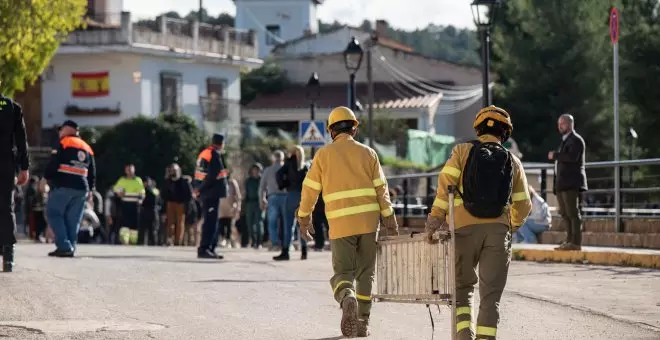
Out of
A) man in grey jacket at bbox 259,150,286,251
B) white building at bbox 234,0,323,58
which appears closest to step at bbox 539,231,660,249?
man in grey jacket at bbox 259,150,286,251

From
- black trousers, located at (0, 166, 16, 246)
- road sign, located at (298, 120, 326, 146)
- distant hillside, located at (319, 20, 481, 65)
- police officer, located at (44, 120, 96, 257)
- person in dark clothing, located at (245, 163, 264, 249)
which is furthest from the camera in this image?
distant hillside, located at (319, 20, 481, 65)

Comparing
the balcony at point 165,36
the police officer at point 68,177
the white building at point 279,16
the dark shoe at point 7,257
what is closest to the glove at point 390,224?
the dark shoe at point 7,257

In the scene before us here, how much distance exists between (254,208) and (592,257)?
12.2 m

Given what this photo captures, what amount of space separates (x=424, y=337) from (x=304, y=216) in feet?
4.30

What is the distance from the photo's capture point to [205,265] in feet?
62.7

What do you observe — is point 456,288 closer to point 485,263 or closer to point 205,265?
point 485,263

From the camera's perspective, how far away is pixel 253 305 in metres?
13.1

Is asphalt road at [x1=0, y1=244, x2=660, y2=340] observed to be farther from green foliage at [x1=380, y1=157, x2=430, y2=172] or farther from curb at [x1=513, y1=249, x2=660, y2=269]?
green foliage at [x1=380, y1=157, x2=430, y2=172]

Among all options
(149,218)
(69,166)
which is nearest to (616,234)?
(69,166)

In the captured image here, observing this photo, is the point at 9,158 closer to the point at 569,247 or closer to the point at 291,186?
the point at 291,186

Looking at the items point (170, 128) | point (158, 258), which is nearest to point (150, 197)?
A: point (158, 258)

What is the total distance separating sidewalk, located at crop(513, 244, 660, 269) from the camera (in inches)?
725

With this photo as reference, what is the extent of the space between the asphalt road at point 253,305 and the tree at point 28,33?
7.46 meters

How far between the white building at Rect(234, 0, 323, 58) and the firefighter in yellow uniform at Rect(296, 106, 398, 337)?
85281 millimetres
